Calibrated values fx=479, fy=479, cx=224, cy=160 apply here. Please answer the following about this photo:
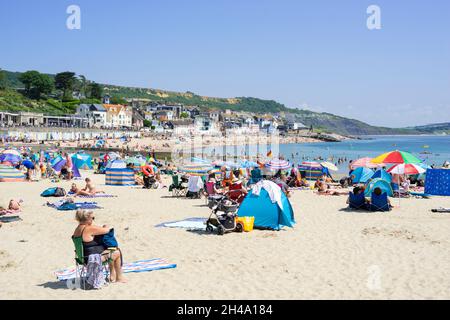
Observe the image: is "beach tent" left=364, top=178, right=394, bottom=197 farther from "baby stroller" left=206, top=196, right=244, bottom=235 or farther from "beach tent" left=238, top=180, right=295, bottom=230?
"baby stroller" left=206, top=196, right=244, bottom=235

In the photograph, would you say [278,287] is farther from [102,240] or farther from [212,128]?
[212,128]

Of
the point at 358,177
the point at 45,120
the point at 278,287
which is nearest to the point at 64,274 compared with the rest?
the point at 278,287

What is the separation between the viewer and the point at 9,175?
20.0 meters

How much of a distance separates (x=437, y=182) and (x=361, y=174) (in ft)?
12.8

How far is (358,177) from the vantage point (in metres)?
20.8

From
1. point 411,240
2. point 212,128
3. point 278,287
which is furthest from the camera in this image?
point 212,128

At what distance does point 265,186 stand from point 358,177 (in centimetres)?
1157

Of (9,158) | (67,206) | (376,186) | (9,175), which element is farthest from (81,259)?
(9,158)

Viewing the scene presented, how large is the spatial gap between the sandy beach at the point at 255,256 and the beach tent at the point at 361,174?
25.1ft

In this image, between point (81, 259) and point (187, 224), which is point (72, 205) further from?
point (81, 259)

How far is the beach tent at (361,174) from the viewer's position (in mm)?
20572

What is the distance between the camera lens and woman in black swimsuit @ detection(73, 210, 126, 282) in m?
6.14

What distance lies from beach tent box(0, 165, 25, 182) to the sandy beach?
26.0 ft
